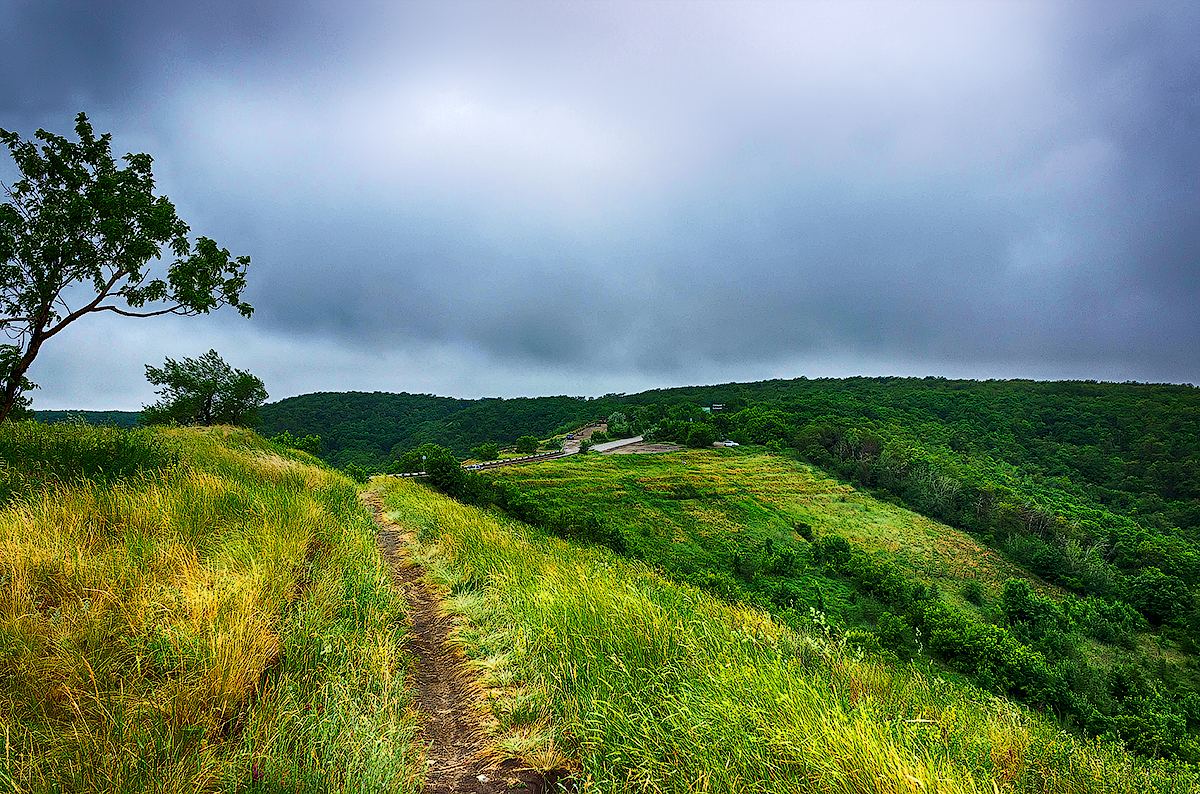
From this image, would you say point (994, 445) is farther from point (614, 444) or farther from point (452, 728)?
point (452, 728)

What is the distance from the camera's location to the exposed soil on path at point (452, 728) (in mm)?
2992

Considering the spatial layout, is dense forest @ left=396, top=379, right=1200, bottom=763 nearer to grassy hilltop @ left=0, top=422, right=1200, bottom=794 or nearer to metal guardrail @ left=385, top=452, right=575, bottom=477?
grassy hilltop @ left=0, top=422, right=1200, bottom=794

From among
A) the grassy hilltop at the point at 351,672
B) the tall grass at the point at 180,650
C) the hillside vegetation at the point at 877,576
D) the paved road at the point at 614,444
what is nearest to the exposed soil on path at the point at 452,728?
the grassy hilltop at the point at 351,672

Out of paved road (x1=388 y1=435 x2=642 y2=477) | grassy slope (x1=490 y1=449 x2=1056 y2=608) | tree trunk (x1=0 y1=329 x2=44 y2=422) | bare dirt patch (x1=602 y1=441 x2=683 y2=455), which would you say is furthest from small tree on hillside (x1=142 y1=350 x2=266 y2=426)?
bare dirt patch (x1=602 y1=441 x2=683 y2=455)

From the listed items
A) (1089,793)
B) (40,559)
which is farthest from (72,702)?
(1089,793)

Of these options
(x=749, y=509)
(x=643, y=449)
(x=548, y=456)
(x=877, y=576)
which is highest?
(x=643, y=449)

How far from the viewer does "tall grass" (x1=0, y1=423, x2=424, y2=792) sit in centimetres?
237

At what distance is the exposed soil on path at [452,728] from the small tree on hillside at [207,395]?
4979 cm

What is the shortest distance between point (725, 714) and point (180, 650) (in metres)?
3.54

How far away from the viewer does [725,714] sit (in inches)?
116

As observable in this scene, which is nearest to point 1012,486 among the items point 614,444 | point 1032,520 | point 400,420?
point 1032,520

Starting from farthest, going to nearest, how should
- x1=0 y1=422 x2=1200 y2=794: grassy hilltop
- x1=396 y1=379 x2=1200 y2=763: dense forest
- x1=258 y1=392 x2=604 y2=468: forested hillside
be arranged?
x1=258 y1=392 x2=604 y2=468: forested hillside
x1=396 y1=379 x2=1200 y2=763: dense forest
x1=0 y1=422 x2=1200 y2=794: grassy hilltop

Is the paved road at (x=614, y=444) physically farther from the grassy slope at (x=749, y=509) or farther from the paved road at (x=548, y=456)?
the grassy slope at (x=749, y=509)

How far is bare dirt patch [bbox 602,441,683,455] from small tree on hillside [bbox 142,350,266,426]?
212ft
